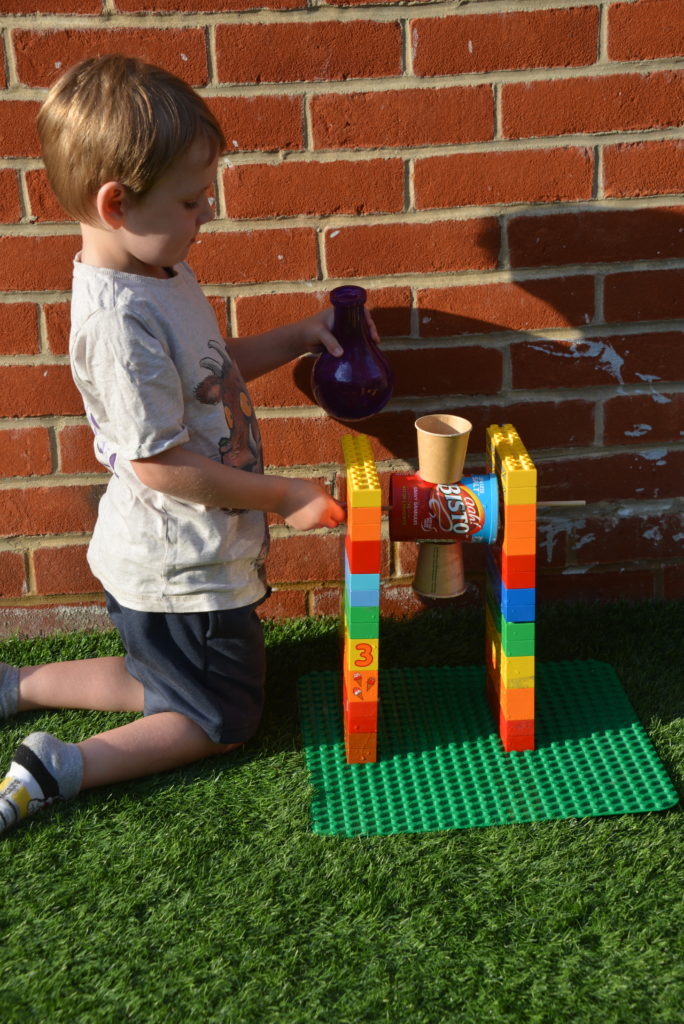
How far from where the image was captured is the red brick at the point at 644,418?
2.52 metres

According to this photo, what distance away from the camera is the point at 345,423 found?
8.16 feet

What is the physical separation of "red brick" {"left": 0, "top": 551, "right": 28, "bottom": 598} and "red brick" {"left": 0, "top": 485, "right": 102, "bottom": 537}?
0.06m

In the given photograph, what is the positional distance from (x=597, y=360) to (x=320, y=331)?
648mm

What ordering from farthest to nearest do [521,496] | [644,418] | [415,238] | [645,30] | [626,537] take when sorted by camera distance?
[626,537] < [644,418] < [415,238] < [645,30] < [521,496]

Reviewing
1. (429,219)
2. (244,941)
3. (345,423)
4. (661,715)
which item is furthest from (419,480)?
(244,941)

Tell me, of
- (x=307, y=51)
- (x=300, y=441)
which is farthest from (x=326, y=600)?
(x=307, y=51)

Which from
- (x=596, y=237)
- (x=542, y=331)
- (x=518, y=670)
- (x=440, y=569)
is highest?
(x=596, y=237)

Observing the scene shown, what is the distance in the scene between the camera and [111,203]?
1.83 metres

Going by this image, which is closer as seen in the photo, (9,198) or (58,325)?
(9,198)

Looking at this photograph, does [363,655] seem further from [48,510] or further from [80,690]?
[48,510]

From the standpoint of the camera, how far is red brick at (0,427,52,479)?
247 centimetres

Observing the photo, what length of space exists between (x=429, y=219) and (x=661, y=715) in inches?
44.1

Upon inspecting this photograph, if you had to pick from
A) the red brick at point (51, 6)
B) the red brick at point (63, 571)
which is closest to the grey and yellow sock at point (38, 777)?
the red brick at point (63, 571)

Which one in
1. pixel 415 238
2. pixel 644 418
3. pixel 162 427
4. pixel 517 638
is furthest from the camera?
pixel 644 418
